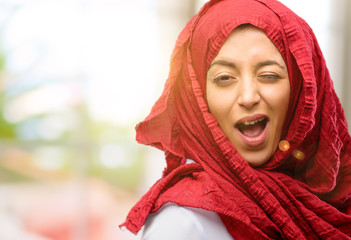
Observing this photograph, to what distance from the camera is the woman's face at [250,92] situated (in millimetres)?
811

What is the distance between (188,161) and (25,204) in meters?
1.43

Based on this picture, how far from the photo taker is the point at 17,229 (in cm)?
196

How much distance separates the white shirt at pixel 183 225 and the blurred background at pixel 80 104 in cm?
120

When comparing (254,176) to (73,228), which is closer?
(254,176)

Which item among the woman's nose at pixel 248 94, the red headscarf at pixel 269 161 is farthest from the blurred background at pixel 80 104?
the woman's nose at pixel 248 94

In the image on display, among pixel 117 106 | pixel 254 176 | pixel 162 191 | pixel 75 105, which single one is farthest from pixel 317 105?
pixel 75 105

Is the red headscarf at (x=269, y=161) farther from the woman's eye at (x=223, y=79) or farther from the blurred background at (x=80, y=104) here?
the blurred background at (x=80, y=104)

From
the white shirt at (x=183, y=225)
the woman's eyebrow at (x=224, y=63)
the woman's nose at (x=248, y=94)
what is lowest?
the white shirt at (x=183, y=225)

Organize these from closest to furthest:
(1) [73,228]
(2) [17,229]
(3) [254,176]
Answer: (3) [254,176] < (2) [17,229] < (1) [73,228]

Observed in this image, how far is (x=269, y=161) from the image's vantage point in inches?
34.6

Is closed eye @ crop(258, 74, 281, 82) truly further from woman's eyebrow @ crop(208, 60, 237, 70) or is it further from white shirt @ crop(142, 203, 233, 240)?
white shirt @ crop(142, 203, 233, 240)

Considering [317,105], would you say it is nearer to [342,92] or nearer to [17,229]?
[342,92]

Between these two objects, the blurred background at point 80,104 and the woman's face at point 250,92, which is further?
the blurred background at point 80,104

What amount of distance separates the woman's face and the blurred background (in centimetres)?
115
